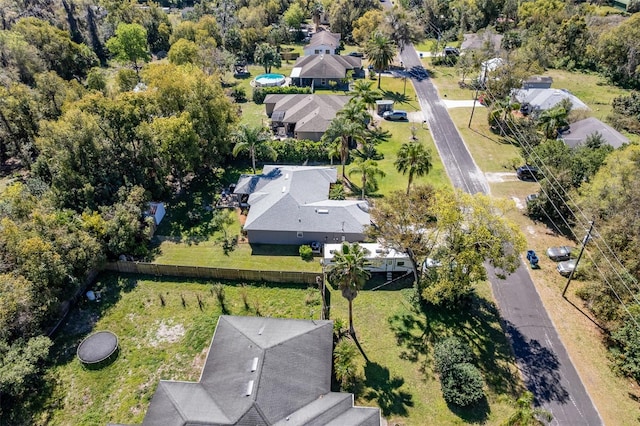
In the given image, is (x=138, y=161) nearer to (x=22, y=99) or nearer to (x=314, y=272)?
(x=22, y=99)

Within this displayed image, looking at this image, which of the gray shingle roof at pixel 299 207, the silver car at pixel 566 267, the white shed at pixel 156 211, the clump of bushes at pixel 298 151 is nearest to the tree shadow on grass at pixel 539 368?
the silver car at pixel 566 267

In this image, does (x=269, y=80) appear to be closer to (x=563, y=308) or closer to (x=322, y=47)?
(x=322, y=47)

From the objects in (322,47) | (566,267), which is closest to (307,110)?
(322,47)

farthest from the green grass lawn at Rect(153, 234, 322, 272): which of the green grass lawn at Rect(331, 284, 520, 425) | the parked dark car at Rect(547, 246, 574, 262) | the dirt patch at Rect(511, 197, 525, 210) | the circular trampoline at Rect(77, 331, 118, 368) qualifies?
the dirt patch at Rect(511, 197, 525, 210)

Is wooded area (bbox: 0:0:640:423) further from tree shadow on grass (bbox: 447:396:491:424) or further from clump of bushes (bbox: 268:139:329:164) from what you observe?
tree shadow on grass (bbox: 447:396:491:424)

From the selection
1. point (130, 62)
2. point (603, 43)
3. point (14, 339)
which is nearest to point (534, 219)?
point (14, 339)

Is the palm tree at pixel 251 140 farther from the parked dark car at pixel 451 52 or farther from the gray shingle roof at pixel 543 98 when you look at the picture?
the parked dark car at pixel 451 52
